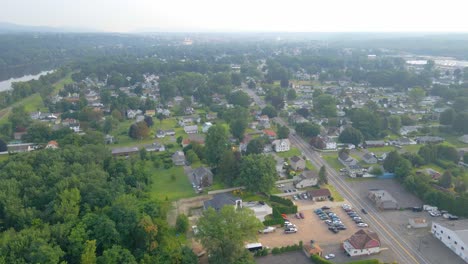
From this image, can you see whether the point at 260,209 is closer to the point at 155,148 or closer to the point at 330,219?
the point at 330,219

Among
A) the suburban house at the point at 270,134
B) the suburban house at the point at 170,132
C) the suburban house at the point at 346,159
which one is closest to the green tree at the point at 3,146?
the suburban house at the point at 170,132

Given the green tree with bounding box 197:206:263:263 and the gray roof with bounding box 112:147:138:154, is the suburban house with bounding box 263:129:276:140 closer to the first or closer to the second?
the gray roof with bounding box 112:147:138:154

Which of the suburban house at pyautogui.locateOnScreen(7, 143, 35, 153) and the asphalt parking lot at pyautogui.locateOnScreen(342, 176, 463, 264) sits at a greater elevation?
the suburban house at pyautogui.locateOnScreen(7, 143, 35, 153)

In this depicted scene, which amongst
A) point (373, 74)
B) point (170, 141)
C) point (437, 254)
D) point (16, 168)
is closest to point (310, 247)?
point (437, 254)

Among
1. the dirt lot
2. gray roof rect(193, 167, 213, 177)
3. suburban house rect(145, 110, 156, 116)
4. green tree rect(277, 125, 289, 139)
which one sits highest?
green tree rect(277, 125, 289, 139)

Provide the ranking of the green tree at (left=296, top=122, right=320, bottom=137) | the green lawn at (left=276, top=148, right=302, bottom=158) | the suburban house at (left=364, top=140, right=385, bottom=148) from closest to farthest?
the green lawn at (left=276, top=148, right=302, bottom=158)
the suburban house at (left=364, top=140, right=385, bottom=148)
the green tree at (left=296, top=122, right=320, bottom=137)

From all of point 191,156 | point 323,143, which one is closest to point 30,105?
point 191,156

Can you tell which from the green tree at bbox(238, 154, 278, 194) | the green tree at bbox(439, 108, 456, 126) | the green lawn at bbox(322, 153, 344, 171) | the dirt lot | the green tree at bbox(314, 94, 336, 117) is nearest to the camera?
the dirt lot

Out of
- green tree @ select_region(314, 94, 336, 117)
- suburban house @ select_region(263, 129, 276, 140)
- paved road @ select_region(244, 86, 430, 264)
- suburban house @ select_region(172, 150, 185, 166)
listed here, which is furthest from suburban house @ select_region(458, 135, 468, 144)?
suburban house @ select_region(172, 150, 185, 166)
